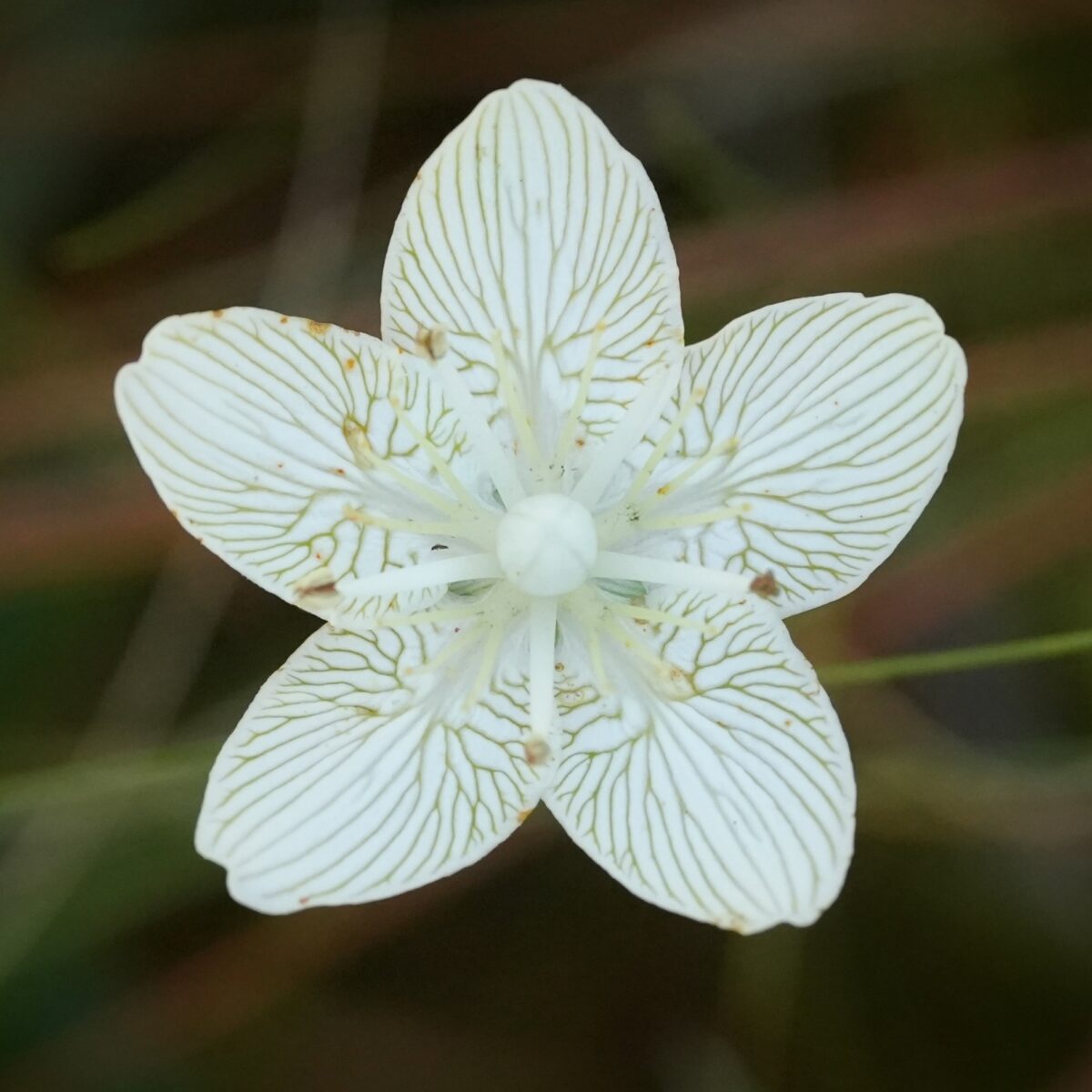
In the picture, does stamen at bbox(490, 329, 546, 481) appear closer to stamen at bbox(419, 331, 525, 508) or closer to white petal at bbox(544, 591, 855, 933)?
stamen at bbox(419, 331, 525, 508)

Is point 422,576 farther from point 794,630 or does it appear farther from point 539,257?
point 794,630

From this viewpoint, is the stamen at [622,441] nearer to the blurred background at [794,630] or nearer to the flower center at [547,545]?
the flower center at [547,545]

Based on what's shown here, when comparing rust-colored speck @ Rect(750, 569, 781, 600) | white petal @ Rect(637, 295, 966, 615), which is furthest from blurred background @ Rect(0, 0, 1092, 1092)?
rust-colored speck @ Rect(750, 569, 781, 600)

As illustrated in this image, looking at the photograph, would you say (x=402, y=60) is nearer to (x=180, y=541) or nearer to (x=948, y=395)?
(x=180, y=541)

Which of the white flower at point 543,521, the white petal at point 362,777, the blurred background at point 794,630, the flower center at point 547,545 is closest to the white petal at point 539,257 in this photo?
the white flower at point 543,521

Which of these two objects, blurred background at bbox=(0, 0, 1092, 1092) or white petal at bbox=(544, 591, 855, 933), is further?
blurred background at bbox=(0, 0, 1092, 1092)
